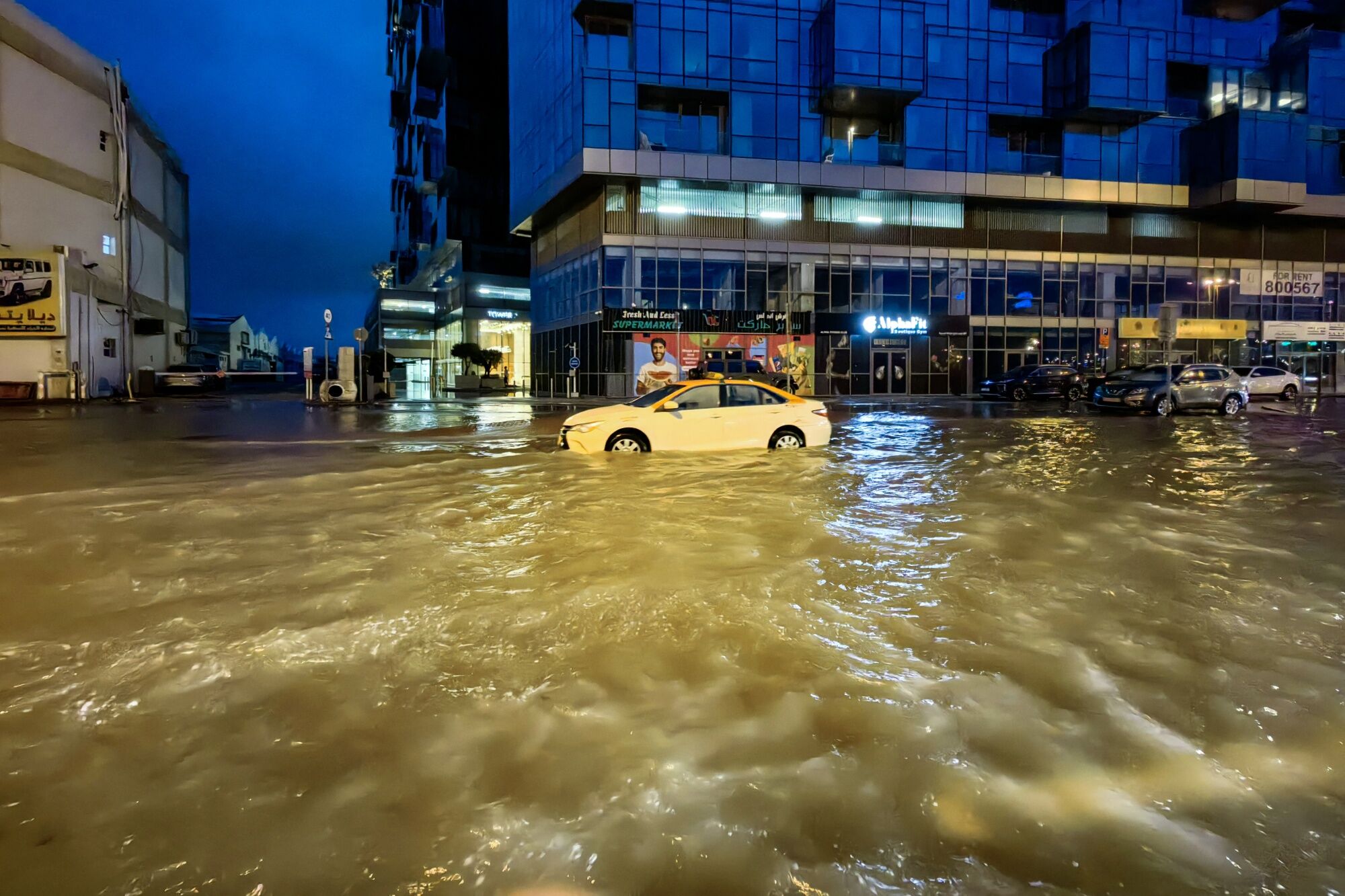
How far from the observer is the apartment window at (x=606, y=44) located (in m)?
37.0

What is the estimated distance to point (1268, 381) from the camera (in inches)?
1280

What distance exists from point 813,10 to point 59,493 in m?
39.6

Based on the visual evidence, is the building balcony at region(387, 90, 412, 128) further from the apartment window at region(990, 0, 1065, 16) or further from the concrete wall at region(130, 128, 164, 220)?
the apartment window at region(990, 0, 1065, 16)

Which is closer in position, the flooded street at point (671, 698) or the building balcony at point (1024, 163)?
the flooded street at point (671, 698)

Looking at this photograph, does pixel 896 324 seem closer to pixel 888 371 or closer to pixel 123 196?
pixel 888 371

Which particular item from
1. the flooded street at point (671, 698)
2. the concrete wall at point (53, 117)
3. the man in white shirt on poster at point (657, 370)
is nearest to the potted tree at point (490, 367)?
the man in white shirt on poster at point (657, 370)

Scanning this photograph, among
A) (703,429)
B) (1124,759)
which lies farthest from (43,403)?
(1124,759)

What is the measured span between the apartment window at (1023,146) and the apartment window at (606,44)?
64.0 feet

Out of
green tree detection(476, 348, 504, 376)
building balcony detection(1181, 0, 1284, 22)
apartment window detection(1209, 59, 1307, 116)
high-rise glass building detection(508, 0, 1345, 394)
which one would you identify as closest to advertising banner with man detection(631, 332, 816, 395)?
high-rise glass building detection(508, 0, 1345, 394)

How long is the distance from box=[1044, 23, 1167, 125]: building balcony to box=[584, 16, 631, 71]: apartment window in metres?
22.6

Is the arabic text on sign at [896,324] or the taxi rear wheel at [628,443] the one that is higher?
the arabic text on sign at [896,324]

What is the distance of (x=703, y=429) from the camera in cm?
1386

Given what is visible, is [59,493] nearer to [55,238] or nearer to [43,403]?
[43,403]

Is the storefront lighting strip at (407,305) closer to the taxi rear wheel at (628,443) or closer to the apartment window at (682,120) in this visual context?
the apartment window at (682,120)
